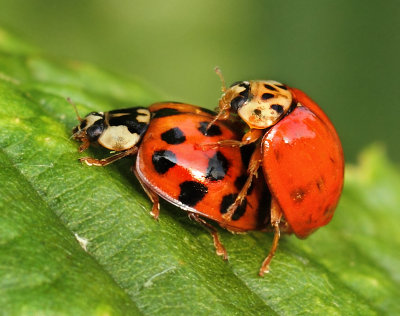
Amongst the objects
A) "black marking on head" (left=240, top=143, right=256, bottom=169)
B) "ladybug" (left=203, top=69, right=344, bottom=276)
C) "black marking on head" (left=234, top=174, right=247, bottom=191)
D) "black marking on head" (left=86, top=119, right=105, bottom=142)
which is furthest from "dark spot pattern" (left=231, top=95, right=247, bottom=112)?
"black marking on head" (left=86, top=119, right=105, bottom=142)

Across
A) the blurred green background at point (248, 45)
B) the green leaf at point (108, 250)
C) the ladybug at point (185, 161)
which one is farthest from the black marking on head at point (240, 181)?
the blurred green background at point (248, 45)

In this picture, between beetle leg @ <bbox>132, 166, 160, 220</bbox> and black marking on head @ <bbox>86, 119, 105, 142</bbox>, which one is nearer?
beetle leg @ <bbox>132, 166, 160, 220</bbox>

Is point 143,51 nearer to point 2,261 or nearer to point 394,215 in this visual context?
point 394,215

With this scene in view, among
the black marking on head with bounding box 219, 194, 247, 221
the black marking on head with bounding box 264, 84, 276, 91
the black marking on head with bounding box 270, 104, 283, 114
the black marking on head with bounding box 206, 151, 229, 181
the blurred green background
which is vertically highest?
the black marking on head with bounding box 264, 84, 276, 91

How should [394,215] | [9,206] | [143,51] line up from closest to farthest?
[9,206]
[394,215]
[143,51]

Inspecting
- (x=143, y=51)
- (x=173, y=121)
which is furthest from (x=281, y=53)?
(x=173, y=121)

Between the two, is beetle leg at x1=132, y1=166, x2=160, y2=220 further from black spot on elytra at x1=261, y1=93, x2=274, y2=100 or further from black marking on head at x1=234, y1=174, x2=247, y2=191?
black spot on elytra at x1=261, y1=93, x2=274, y2=100

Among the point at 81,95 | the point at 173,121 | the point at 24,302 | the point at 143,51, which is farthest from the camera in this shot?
the point at 143,51

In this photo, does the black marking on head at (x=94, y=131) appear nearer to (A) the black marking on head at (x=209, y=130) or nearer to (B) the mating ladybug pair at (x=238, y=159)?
(B) the mating ladybug pair at (x=238, y=159)
